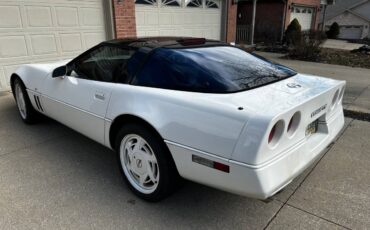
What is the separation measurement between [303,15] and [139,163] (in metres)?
21.3

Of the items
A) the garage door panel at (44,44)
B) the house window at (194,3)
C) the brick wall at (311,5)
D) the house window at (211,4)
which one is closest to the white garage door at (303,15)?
the brick wall at (311,5)

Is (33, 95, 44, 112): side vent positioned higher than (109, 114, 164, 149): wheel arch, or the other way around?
(109, 114, 164, 149): wheel arch

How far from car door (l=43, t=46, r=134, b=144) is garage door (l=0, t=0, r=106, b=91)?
10.5 ft

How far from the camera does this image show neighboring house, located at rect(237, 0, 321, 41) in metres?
18.0

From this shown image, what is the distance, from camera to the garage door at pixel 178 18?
8961 millimetres

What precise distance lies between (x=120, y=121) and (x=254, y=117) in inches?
52.8

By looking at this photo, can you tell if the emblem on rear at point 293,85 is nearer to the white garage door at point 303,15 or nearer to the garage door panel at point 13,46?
the garage door panel at point 13,46

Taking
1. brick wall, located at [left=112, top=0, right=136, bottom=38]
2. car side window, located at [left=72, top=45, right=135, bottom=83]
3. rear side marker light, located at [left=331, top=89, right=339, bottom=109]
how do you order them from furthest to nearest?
1. brick wall, located at [left=112, top=0, right=136, bottom=38]
2. car side window, located at [left=72, top=45, right=135, bottom=83]
3. rear side marker light, located at [left=331, top=89, right=339, bottom=109]

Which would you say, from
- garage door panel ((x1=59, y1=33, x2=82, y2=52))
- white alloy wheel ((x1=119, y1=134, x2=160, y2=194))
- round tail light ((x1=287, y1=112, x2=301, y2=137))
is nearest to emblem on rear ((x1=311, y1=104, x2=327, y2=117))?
round tail light ((x1=287, y1=112, x2=301, y2=137))

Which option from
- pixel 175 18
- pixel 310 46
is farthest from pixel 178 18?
pixel 310 46

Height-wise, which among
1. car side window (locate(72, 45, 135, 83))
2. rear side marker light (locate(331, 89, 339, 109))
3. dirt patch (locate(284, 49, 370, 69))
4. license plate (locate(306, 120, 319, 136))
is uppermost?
car side window (locate(72, 45, 135, 83))

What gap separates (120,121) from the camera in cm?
288

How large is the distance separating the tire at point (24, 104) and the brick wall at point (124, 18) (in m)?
3.84

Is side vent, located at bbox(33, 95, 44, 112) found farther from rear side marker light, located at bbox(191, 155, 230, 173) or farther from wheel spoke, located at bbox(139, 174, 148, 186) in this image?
rear side marker light, located at bbox(191, 155, 230, 173)
